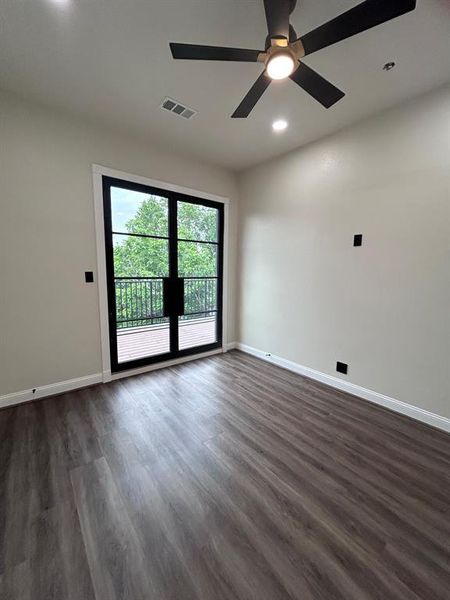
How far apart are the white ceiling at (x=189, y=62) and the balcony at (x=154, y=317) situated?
5.98 ft

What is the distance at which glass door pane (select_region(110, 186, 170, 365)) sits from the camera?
294 centimetres

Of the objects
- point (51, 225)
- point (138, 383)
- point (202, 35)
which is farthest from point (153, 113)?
point (138, 383)

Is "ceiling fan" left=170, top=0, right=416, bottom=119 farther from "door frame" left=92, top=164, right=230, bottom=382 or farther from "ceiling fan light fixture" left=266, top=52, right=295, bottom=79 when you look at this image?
"door frame" left=92, top=164, right=230, bottom=382

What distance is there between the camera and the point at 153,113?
244cm

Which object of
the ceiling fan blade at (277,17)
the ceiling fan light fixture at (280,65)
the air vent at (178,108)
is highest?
the air vent at (178,108)

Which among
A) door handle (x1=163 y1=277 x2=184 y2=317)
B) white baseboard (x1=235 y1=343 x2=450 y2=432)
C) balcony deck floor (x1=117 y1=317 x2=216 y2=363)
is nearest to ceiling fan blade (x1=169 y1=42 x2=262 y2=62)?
door handle (x1=163 y1=277 x2=184 y2=317)

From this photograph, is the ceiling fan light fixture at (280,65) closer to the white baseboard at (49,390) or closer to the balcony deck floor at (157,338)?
the balcony deck floor at (157,338)

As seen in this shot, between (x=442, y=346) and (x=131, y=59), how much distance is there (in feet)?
11.2

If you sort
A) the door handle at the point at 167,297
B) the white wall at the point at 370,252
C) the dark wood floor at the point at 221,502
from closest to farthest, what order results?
the dark wood floor at the point at 221,502
the white wall at the point at 370,252
the door handle at the point at 167,297

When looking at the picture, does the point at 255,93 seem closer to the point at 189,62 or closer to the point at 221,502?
the point at 189,62

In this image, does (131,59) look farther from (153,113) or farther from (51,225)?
(51,225)

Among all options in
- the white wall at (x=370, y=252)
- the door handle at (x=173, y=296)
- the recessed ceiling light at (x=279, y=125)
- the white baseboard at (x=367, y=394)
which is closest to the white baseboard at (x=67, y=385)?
the door handle at (x=173, y=296)

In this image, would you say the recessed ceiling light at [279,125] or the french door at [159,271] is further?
the french door at [159,271]

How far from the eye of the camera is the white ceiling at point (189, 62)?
1.47 m
